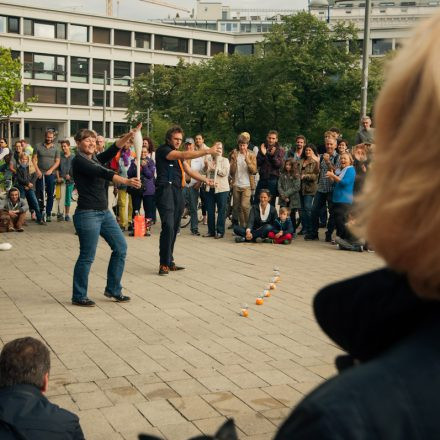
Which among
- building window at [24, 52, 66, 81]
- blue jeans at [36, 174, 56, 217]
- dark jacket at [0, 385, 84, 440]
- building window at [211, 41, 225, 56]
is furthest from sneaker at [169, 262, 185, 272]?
building window at [211, 41, 225, 56]

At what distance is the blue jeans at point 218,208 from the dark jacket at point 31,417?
12592mm

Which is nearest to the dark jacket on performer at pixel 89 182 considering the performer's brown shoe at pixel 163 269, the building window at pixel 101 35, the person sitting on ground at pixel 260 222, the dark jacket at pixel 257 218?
the performer's brown shoe at pixel 163 269

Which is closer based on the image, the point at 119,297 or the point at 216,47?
the point at 119,297

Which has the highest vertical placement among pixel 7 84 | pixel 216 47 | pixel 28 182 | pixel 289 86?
pixel 216 47

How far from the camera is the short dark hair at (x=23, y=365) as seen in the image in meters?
3.72

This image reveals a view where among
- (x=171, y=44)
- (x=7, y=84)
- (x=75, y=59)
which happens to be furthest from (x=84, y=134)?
(x=171, y=44)

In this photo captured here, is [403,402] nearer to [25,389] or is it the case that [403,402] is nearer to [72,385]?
[25,389]

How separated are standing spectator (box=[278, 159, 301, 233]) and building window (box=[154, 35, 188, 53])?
91531 mm

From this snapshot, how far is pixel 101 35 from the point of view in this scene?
9956 cm

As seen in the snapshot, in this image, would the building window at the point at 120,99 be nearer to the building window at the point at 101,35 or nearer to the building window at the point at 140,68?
the building window at the point at 140,68

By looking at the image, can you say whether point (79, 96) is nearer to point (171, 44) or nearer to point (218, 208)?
point (171, 44)

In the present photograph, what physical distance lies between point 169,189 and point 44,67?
86.5 m

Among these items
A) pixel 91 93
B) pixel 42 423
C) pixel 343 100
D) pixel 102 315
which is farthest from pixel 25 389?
pixel 91 93

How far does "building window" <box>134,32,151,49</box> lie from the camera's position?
102887mm
